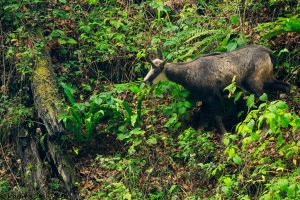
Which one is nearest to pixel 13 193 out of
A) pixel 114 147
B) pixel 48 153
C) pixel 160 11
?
pixel 48 153

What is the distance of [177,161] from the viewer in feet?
31.9

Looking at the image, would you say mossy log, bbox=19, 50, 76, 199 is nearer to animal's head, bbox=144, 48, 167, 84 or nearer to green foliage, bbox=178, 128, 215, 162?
animal's head, bbox=144, 48, 167, 84

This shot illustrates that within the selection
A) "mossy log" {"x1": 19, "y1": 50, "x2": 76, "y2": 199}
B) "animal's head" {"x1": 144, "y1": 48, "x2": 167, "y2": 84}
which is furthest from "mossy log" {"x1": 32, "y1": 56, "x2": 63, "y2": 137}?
"animal's head" {"x1": 144, "y1": 48, "x2": 167, "y2": 84}

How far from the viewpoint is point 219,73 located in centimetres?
1005

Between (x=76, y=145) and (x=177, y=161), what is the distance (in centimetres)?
188

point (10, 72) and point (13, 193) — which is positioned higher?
point (10, 72)

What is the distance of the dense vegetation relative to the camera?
Result: 8727 millimetres

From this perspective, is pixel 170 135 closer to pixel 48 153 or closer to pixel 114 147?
pixel 114 147

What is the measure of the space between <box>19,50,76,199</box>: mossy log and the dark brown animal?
1691 mm

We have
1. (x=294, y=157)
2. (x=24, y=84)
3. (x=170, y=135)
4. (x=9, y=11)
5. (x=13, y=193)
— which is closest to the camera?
(x=294, y=157)

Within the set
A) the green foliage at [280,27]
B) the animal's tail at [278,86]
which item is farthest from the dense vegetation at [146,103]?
the animal's tail at [278,86]

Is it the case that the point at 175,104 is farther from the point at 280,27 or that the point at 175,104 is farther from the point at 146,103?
the point at 280,27

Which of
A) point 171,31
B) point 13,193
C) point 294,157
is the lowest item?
point 13,193

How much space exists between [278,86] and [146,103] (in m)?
2.48
